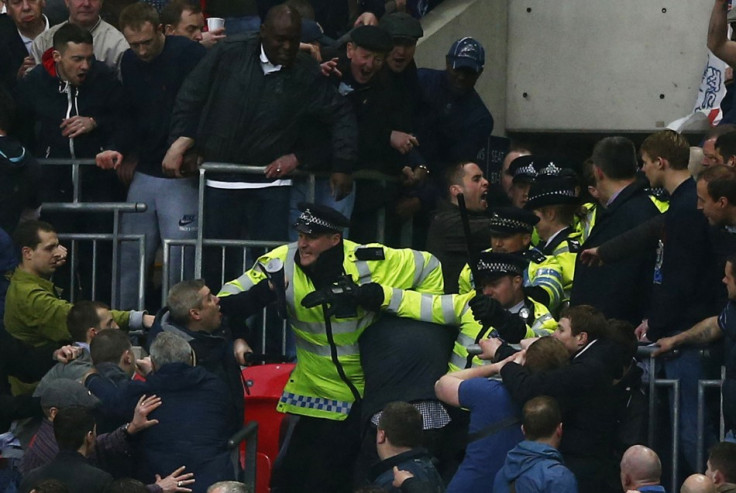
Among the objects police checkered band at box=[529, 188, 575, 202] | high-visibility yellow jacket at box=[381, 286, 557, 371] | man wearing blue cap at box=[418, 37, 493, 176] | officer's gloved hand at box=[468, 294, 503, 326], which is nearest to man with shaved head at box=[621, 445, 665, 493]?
officer's gloved hand at box=[468, 294, 503, 326]

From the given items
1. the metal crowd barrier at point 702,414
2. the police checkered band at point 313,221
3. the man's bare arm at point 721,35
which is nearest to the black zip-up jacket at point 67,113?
the police checkered band at point 313,221

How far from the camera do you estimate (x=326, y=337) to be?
11.5 m

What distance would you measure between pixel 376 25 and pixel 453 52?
2.13 feet

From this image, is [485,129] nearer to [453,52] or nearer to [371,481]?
[453,52]

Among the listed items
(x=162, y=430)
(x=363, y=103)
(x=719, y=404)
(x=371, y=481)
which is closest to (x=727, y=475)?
(x=719, y=404)

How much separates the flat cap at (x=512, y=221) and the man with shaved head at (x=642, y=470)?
203cm

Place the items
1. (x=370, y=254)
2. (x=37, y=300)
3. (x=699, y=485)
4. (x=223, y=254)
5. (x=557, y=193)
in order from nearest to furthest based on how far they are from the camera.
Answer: (x=699, y=485) < (x=370, y=254) < (x=557, y=193) < (x=37, y=300) < (x=223, y=254)

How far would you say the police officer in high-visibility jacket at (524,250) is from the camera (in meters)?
11.6

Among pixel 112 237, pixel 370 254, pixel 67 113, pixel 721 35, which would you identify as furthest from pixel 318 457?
pixel 721 35

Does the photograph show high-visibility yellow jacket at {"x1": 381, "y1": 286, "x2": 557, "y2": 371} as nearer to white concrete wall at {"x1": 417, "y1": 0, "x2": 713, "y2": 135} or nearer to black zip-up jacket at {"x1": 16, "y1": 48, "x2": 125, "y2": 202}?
black zip-up jacket at {"x1": 16, "y1": 48, "x2": 125, "y2": 202}

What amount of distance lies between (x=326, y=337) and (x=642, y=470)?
234 centimetres

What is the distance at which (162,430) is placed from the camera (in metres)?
10.7

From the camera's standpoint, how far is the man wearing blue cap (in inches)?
558

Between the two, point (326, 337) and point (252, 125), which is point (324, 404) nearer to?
point (326, 337)
